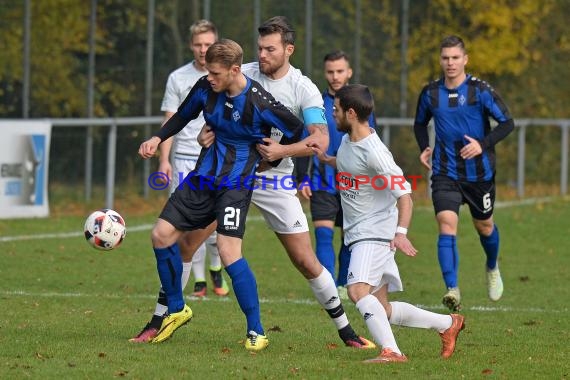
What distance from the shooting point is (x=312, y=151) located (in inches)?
350

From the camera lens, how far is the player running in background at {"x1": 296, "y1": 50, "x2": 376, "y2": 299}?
39.1 ft

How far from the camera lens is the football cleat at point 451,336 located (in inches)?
330

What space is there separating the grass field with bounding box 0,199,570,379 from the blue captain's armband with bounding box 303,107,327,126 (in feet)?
4.80

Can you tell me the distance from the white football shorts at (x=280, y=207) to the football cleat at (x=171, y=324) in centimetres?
87

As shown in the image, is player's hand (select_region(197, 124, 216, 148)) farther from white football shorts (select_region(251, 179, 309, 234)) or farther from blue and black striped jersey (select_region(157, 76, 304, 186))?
white football shorts (select_region(251, 179, 309, 234))

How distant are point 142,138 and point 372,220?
39.0ft

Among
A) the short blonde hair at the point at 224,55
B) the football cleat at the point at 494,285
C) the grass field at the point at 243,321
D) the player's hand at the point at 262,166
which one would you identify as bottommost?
the grass field at the point at 243,321

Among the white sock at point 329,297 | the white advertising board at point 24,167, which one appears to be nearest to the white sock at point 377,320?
the white sock at point 329,297

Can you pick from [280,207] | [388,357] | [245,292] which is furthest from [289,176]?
[388,357]

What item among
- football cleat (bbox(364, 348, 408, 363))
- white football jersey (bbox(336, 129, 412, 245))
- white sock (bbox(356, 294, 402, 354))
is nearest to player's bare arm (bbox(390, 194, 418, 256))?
white football jersey (bbox(336, 129, 412, 245))

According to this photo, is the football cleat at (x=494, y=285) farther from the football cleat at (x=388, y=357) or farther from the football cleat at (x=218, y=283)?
the football cleat at (x=388, y=357)

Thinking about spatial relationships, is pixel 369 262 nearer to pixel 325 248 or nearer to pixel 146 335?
pixel 146 335

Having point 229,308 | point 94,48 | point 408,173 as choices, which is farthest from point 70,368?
point 408,173

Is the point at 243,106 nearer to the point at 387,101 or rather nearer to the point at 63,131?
the point at 63,131
